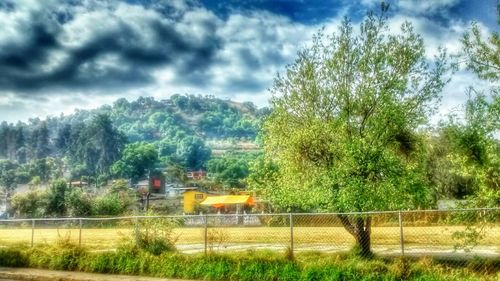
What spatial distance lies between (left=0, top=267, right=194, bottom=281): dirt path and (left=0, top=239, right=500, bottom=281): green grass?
1.28 ft

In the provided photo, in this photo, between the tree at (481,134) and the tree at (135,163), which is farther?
the tree at (135,163)

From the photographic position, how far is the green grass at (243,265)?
38.0ft

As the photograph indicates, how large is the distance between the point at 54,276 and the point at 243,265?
19.1 feet

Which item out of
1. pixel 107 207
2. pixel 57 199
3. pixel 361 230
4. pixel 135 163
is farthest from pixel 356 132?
pixel 135 163

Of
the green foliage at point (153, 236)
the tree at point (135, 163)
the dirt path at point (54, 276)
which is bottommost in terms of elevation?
the dirt path at point (54, 276)

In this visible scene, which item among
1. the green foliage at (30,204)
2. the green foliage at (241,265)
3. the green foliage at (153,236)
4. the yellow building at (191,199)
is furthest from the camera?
the yellow building at (191,199)

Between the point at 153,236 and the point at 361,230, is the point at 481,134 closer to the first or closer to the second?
the point at 361,230

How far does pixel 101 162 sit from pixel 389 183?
18953 centimetres

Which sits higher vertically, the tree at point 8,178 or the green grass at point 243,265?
the tree at point 8,178

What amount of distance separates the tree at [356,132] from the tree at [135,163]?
153 meters

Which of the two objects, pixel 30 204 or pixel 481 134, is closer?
pixel 481 134

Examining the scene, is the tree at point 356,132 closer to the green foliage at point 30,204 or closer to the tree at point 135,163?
the green foliage at point 30,204

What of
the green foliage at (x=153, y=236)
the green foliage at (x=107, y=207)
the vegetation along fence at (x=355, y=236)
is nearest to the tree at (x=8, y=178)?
the green foliage at (x=107, y=207)

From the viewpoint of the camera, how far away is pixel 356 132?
1605cm
